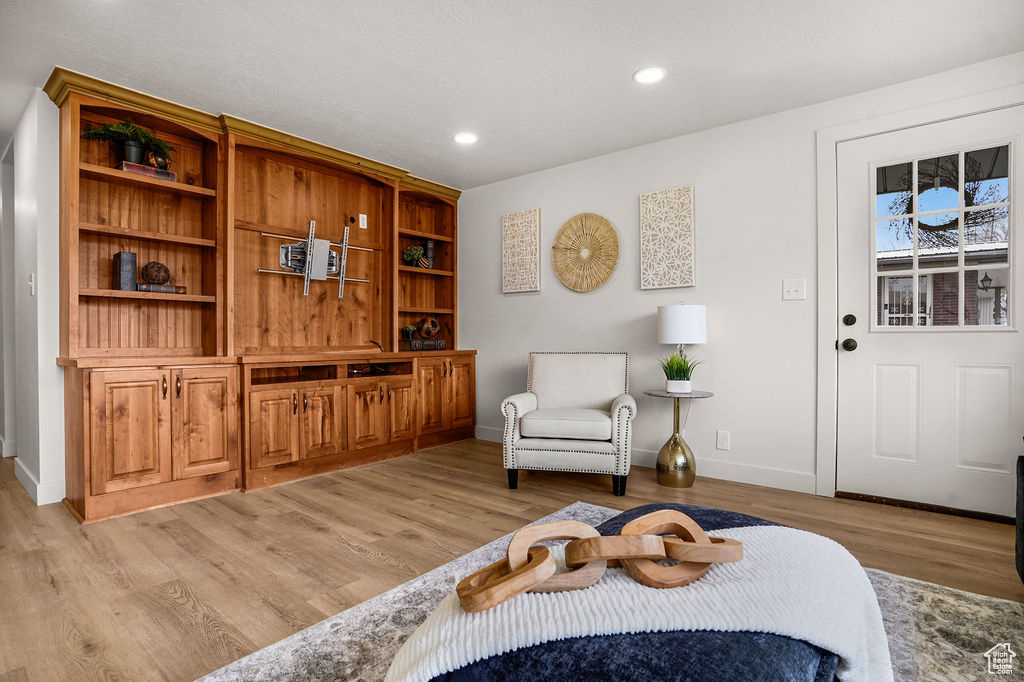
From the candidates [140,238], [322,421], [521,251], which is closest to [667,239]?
[521,251]

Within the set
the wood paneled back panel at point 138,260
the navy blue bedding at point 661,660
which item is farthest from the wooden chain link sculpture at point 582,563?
the wood paneled back panel at point 138,260

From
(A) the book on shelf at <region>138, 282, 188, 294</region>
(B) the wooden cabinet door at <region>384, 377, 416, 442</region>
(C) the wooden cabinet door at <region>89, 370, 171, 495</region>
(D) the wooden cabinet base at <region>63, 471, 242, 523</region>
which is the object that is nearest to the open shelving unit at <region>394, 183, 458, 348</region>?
(B) the wooden cabinet door at <region>384, 377, 416, 442</region>

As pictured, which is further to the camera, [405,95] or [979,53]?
[405,95]

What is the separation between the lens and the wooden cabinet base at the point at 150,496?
2766mm

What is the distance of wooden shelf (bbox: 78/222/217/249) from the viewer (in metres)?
2.99

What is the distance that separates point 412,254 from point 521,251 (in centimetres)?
102

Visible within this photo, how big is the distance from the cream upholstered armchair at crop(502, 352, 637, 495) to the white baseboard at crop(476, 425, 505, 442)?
1.16 metres

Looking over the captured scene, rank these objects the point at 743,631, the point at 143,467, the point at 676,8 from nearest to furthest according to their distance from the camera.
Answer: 1. the point at 743,631
2. the point at 676,8
3. the point at 143,467

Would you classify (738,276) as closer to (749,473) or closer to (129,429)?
(749,473)

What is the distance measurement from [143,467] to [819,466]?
13.3 feet


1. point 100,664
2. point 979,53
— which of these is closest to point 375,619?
point 100,664

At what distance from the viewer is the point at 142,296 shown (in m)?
3.14

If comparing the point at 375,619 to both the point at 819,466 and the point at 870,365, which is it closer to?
the point at 819,466

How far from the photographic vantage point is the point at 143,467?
2932mm
